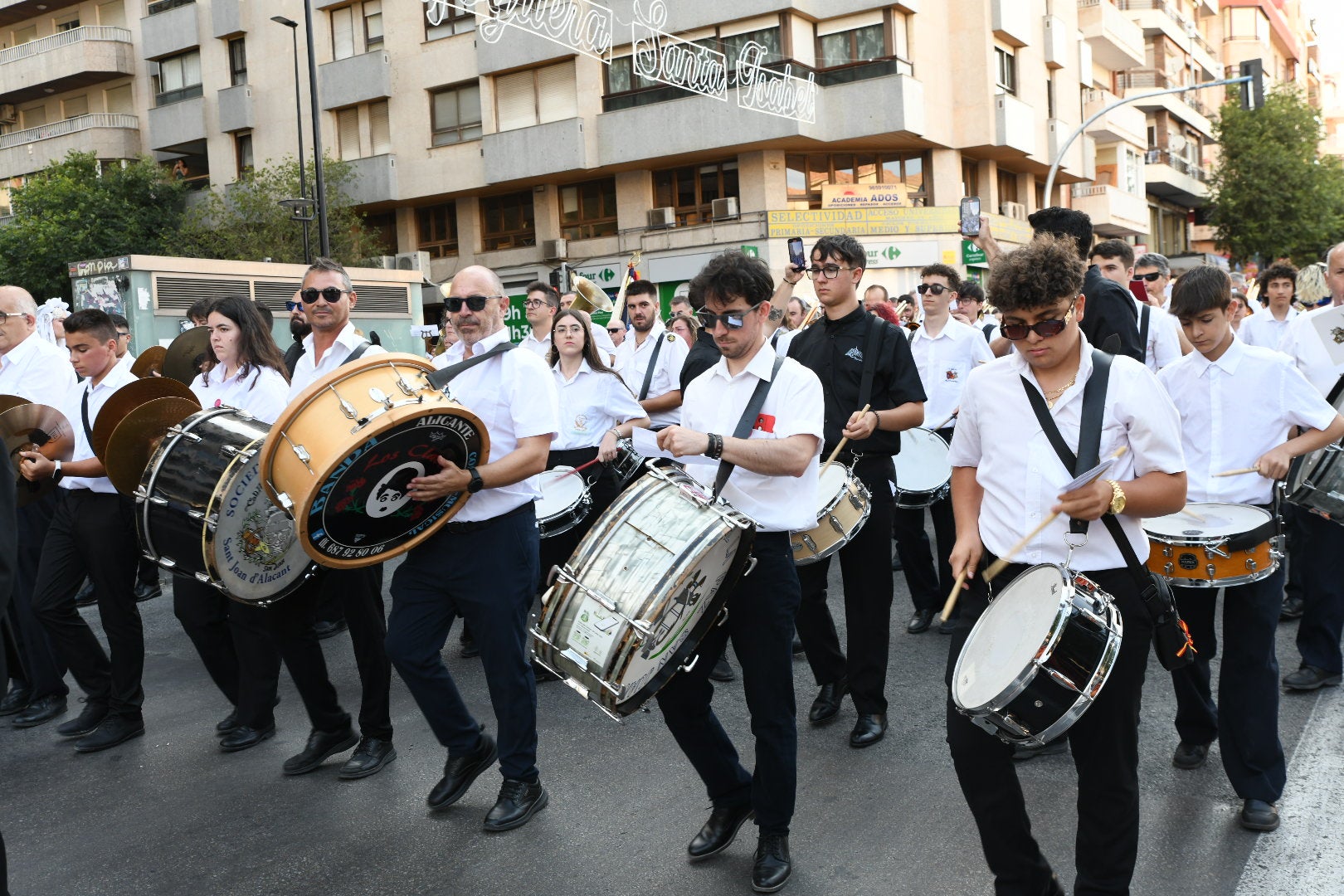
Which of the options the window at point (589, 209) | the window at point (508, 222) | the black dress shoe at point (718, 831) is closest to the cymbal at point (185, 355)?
the black dress shoe at point (718, 831)

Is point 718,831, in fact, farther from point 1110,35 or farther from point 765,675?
point 1110,35

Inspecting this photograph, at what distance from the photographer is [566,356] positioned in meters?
7.33

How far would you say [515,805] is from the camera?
4.54 m

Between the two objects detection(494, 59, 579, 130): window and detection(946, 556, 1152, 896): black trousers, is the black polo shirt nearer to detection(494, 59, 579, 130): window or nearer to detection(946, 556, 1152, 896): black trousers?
detection(946, 556, 1152, 896): black trousers

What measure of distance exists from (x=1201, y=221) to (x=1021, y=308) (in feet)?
191

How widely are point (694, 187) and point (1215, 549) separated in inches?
1048

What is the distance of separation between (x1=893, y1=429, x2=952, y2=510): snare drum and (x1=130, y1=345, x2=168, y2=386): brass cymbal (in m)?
5.68

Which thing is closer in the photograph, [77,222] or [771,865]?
[771,865]

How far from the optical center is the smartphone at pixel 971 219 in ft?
21.4

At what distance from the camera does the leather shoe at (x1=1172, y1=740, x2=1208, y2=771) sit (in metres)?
4.81

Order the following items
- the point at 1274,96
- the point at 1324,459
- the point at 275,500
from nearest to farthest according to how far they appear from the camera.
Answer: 1. the point at 275,500
2. the point at 1324,459
3. the point at 1274,96

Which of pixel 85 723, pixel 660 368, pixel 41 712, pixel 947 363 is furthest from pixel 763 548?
pixel 947 363

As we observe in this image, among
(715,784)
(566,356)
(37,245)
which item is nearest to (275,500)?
(715,784)

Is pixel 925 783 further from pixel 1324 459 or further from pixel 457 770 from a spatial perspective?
pixel 1324 459
